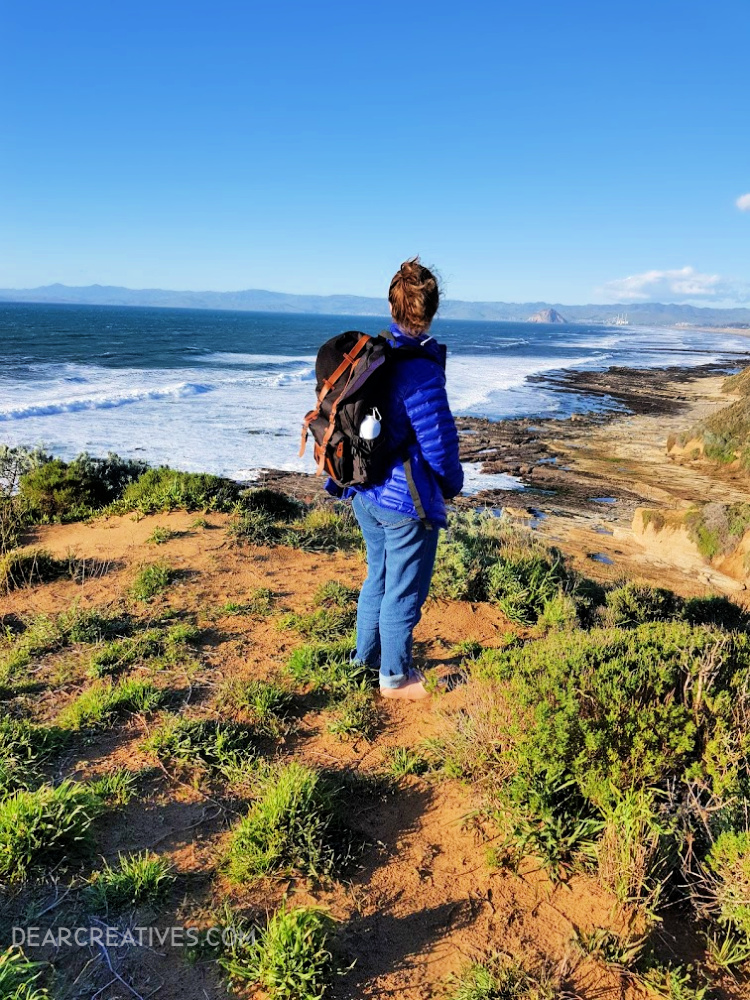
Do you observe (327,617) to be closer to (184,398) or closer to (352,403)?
(352,403)

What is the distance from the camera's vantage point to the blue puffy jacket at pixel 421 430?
2646 millimetres

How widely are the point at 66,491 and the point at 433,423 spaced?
666 cm

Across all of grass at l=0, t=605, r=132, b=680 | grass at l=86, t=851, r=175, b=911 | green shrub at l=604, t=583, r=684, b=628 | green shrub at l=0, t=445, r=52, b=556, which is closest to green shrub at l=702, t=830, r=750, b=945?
grass at l=86, t=851, r=175, b=911

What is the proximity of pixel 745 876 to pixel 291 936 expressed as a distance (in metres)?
1.35

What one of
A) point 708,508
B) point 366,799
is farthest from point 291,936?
point 708,508

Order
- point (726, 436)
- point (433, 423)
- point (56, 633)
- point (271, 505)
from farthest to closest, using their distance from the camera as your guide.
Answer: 1. point (726, 436)
2. point (271, 505)
3. point (56, 633)
4. point (433, 423)

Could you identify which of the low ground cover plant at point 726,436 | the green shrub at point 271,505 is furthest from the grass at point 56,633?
the low ground cover plant at point 726,436

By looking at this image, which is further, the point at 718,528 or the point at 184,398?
the point at 184,398

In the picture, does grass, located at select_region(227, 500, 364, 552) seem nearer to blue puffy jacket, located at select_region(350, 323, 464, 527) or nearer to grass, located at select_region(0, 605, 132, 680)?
grass, located at select_region(0, 605, 132, 680)

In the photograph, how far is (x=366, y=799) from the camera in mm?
2580

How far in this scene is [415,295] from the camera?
267cm

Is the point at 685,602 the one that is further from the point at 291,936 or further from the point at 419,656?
the point at 291,936

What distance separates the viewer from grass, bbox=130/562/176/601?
179 inches

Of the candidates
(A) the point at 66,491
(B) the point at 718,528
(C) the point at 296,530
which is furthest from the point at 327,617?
(B) the point at 718,528
